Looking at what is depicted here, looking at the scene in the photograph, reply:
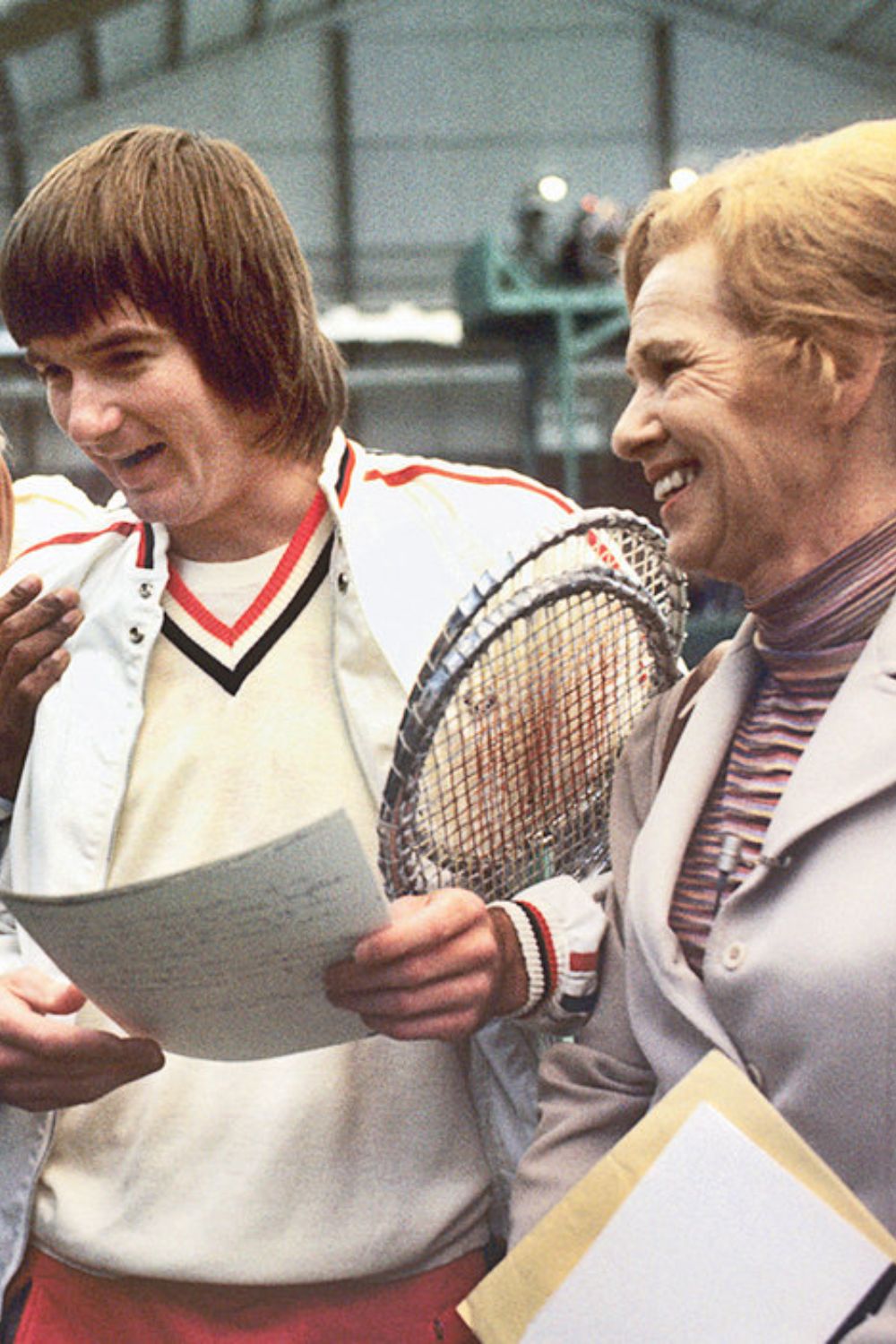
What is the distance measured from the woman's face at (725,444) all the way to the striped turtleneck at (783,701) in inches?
0.9

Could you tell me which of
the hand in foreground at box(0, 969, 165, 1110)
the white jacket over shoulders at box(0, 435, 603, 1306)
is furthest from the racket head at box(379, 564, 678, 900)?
the hand in foreground at box(0, 969, 165, 1110)

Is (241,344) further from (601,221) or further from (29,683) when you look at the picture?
(601,221)

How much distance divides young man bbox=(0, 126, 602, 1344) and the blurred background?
35.6 feet

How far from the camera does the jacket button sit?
98 centimetres

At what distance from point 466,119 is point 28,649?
39.0ft

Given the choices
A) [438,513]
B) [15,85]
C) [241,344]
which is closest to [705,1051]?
[438,513]

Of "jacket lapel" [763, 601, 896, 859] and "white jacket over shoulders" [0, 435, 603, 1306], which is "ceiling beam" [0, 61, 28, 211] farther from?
"jacket lapel" [763, 601, 896, 859]

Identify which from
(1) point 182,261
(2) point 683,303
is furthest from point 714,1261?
(1) point 182,261

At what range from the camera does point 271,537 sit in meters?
1.38

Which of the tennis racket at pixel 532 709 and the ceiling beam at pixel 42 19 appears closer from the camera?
the tennis racket at pixel 532 709

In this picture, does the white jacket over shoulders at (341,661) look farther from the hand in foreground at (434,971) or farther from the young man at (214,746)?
the hand in foreground at (434,971)

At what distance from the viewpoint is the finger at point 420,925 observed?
999 mm

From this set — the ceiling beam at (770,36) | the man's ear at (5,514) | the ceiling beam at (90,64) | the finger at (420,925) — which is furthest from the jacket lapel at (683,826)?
the ceiling beam at (770,36)

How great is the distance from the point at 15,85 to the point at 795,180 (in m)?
11.1
